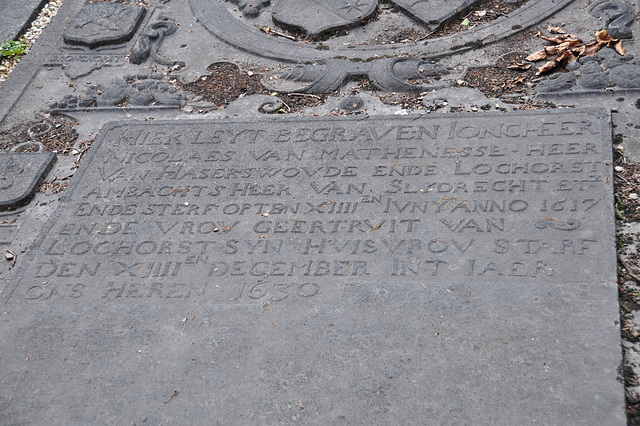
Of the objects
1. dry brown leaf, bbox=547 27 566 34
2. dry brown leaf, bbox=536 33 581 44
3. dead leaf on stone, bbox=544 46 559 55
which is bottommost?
dead leaf on stone, bbox=544 46 559 55

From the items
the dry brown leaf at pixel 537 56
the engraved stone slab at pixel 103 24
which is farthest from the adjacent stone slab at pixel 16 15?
the dry brown leaf at pixel 537 56

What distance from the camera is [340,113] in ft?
15.3

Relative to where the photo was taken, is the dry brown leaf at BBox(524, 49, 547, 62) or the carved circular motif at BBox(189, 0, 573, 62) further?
the carved circular motif at BBox(189, 0, 573, 62)

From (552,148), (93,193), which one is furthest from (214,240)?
(552,148)

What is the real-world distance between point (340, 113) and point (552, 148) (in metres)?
1.50

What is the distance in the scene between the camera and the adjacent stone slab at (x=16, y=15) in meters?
6.12

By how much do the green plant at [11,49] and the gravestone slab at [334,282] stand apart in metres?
2.28

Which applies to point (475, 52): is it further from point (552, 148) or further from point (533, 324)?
point (533, 324)

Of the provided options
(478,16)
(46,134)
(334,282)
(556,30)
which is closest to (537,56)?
(556,30)

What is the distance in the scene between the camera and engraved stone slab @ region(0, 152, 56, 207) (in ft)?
14.2

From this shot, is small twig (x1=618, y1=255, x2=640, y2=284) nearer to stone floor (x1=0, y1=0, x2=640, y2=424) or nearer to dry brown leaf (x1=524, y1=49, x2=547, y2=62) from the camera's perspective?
stone floor (x1=0, y1=0, x2=640, y2=424)

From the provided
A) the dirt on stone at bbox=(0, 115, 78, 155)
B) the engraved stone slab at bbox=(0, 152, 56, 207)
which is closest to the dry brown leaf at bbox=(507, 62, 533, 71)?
the dirt on stone at bbox=(0, 115, 78, 155)

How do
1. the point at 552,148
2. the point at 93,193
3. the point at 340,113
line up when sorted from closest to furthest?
the point at 552,148, the point at 93,193, the point at 340,113

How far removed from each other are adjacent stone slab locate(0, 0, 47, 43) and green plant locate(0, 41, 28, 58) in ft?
0.31
